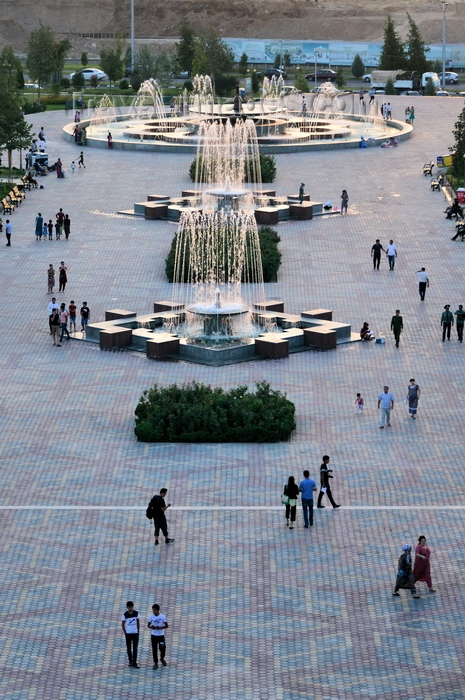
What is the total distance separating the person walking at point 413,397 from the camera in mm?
21375

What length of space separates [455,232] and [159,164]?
13651 mm

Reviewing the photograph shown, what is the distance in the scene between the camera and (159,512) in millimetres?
16953

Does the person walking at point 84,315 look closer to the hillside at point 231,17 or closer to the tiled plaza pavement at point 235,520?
the tiled plaza pavement at point 235,520

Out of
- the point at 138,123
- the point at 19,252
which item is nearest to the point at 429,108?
the point at 138,123

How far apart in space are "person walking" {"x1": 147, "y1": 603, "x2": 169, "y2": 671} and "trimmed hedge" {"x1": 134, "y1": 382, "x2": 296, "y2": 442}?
21.1 feet

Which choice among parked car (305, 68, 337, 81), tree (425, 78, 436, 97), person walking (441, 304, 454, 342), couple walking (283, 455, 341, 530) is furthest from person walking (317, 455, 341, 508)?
parked car (305, 68, 337, 81)

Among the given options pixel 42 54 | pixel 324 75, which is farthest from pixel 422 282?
pixel 324 75

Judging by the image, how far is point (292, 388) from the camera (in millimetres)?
23188

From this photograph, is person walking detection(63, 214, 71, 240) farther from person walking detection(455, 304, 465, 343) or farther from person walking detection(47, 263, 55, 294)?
person walking detection(455, 304, 465, 343)

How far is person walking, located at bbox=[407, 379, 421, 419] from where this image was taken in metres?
21.4

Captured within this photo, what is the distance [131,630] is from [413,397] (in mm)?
8361

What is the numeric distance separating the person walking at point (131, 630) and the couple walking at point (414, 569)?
2.97 meters

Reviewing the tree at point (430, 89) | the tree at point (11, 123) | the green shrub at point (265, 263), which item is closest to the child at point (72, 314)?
the green shrub at point (265, 263)

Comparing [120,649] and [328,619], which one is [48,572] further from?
[328,619]
